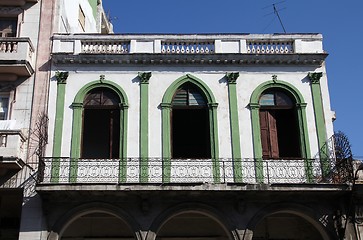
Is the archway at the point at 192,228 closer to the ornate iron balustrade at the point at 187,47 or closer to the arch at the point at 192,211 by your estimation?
the arch at the point at 192,211

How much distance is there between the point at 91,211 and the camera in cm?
1619

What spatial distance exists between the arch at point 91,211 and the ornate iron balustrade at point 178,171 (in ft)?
2.75

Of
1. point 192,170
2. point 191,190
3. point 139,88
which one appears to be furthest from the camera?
point 139,88

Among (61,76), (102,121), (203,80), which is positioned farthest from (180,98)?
(61,76)

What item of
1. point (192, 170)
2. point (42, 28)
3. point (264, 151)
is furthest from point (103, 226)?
point (42, 28)

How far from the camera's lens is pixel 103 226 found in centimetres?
1748

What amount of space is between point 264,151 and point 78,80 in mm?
6863

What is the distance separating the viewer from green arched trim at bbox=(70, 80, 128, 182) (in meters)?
16.8

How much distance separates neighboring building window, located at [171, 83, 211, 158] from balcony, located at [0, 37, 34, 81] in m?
5.15

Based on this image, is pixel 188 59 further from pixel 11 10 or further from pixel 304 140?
pixel 11 10

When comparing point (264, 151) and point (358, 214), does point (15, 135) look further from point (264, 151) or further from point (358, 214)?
point (358, 214)

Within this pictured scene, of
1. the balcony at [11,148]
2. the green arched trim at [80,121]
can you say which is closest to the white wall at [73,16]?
the green arched trim at [80,121]

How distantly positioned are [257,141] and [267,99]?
174 cm

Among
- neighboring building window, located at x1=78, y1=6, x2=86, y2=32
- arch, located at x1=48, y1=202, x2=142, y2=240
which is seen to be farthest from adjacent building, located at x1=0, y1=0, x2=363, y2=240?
neighboring building window, located at x1=78, y1=6, x2=86, y2=32
